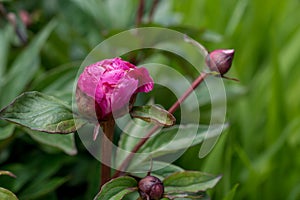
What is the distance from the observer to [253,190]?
3.57 feet

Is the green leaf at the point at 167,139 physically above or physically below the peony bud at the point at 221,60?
below

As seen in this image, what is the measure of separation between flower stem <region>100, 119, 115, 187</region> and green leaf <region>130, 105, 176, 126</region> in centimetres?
3

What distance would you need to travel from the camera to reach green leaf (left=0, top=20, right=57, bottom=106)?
38.2 inches

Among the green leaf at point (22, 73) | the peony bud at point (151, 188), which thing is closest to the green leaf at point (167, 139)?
the peony bud at point (151, 188)

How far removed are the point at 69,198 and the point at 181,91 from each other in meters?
0.31

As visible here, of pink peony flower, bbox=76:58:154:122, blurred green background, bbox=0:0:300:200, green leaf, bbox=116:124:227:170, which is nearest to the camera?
pink peony flower, bbox=76:58:154:122

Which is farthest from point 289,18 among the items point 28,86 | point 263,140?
point 28,86

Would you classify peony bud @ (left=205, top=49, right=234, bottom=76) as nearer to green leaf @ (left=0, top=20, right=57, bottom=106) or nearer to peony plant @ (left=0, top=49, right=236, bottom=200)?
peony plant @ (left=0, top=49, right=236, bottom=200)

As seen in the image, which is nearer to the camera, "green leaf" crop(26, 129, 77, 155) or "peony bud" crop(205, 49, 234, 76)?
"peony bud" crop(205, 49, 234, 76)

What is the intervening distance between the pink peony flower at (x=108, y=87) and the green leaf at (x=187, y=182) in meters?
0.13

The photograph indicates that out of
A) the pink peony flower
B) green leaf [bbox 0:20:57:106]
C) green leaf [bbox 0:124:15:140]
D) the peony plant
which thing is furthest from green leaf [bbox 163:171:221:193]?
green leaf [bbox 0:20:57:106]

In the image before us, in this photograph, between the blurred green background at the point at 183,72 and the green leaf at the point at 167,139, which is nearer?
the green leaf at the point at 167,139

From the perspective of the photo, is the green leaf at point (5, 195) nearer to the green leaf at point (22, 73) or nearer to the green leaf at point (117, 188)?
the green leaf at point (117, 188)

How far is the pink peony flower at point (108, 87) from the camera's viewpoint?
573 mm
